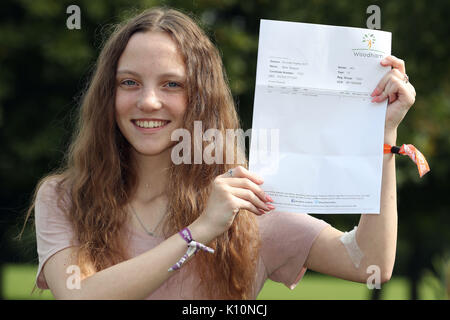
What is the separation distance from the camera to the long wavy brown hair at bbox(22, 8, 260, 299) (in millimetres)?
2211

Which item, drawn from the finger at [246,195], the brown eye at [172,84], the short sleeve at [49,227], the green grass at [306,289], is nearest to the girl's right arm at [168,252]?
the finger at [246,195]

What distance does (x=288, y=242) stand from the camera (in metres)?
2.29

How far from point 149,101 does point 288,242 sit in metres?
0.76

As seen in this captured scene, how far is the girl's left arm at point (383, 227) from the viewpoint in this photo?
204 centimetres

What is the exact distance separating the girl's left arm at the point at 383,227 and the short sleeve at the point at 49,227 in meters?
0.93

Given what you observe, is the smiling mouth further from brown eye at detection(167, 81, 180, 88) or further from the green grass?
the green grass

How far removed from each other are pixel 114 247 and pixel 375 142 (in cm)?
102

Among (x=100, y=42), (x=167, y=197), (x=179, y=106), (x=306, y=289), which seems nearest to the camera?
(x=179, y=106)

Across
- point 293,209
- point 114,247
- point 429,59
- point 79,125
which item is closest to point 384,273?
point 293,209

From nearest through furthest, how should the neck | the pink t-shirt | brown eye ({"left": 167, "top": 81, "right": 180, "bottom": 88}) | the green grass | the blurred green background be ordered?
the pink t-shirt, brown eye ({"left": 167, "top": 81, "right": 180, "bottom": 88}), the neck, the blurred green background, the green grass

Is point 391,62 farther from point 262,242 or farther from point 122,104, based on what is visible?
point 122,104

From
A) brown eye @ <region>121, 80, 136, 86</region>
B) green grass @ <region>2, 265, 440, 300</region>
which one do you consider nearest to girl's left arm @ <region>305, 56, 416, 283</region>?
brown eye @ <region>121, 80, 136, 86</region>

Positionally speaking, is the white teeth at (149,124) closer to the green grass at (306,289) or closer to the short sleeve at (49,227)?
the short sleeve at (49,227)

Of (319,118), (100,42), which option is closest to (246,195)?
(319,118)
